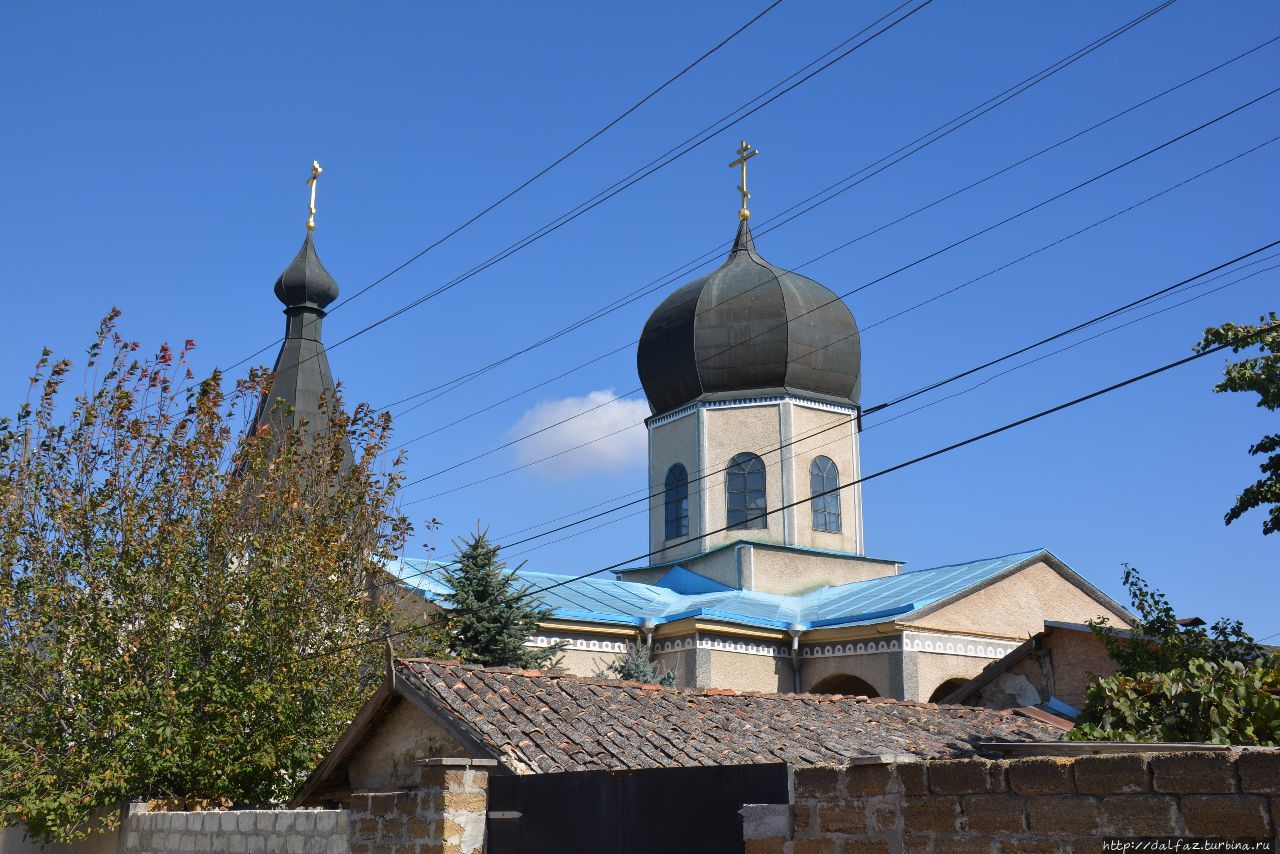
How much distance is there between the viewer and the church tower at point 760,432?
23.9m

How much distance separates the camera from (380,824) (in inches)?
309

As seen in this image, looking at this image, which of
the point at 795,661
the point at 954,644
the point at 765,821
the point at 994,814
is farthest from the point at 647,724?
the point at 795,661

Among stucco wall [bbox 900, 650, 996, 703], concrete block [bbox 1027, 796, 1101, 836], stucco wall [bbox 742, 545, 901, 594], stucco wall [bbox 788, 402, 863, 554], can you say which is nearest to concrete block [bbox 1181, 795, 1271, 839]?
concrete block [bbox 1027, 796, 1101, 836]

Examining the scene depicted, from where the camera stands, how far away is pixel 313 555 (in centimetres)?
1311

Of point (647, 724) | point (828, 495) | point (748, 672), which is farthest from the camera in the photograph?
point (828, 495)

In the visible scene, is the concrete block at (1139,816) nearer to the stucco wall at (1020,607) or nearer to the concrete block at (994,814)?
the concrete block at (994,814)

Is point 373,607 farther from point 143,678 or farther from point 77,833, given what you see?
point 77,833

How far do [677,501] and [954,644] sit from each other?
20.6 ft

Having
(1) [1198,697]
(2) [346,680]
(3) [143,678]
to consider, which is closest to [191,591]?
(3) [143,678]

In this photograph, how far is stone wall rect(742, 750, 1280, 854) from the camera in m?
4.34

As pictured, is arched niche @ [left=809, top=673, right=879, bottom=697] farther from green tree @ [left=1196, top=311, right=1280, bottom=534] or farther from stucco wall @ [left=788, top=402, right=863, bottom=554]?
green tree @ [left=1196, top=311, right=1280, bottom=534]

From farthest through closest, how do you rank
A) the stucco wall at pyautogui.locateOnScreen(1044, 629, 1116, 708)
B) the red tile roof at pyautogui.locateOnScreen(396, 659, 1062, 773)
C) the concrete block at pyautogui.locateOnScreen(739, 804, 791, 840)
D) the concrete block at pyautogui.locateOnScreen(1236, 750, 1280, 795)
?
the stucco wall at pyautogui.locateOnScreen(1044, 629, 1116, 708)
the red tile roof at pyautogui.locateOnScreen(396, 659, 1062, 773)
the concrete block at pyautogui.locateOnScreen(739, 804, 791, 840)
the concrete block at pyautogui.locateOnScreen(1236, 750, 1280, 795)

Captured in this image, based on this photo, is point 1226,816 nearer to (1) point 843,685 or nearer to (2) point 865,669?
(2) point 865,669

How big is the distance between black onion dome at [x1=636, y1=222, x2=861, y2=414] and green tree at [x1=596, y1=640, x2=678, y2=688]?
19.5ft
